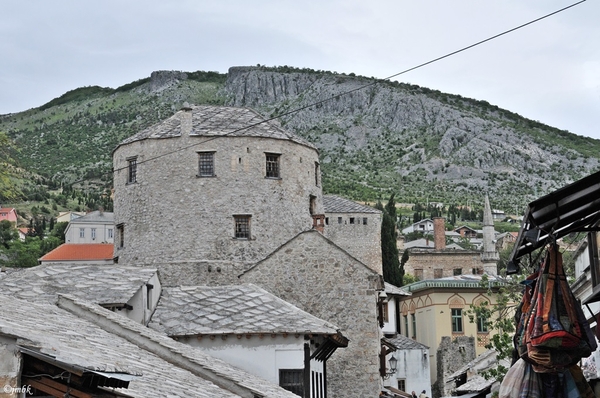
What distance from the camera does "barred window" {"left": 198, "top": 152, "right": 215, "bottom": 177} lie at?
38344mm

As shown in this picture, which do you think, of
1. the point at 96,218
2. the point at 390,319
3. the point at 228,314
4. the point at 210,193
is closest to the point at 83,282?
the point at 228,314

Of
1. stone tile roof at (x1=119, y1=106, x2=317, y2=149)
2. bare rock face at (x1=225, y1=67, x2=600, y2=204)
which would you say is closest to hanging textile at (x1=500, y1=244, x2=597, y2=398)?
stone tile roof at (x1=119, y1=106, x2=317, y2=149)

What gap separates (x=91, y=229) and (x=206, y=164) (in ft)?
317

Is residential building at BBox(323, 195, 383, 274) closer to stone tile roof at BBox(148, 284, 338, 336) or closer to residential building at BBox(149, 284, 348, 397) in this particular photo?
stone tile roof at BBox(148, 284, 338, 336)

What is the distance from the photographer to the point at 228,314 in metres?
25.3

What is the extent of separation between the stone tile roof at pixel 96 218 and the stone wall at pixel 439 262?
4291 centimetres

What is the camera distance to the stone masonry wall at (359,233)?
6650cm

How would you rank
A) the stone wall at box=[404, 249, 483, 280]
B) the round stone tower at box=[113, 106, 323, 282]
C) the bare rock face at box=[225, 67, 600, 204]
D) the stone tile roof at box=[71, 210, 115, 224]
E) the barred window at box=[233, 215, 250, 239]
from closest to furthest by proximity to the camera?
the round stone tower at box=[113, 106, 323, 282]
the barred window at box=[233, 215, 250, 239]
the stone wall at box=[404, 249, 483, 280]
the stone tile roof at box=[71, 210, 115, 224]
the bare rock face at box=[225, 67, 600, 204]

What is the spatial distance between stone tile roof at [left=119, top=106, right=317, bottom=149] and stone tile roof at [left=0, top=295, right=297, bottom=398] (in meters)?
19.7

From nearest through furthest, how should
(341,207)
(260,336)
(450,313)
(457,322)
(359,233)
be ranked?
(260,336) < (457,322) < (450,313) < (341,207) < (359,233)

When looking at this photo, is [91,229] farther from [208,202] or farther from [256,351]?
[256,351]

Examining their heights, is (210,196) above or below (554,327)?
above

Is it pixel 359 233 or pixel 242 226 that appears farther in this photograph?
pixel 359 233

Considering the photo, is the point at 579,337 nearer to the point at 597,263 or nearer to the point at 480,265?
the point at 597,263
